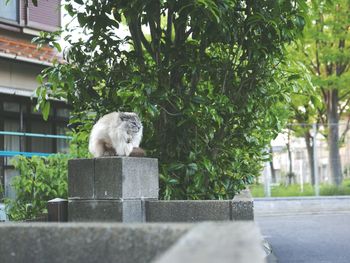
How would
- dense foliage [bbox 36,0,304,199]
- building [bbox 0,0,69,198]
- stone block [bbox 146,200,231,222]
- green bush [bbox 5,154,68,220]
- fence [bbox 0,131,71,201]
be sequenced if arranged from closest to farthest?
stone block [bbox 146,200,231,222], dense foliage [bbox 36,0,304,199], green bush [bbox 5,154,68,220], fence [bbox 0,131,71,201], building [bbox 0,0,69,198]

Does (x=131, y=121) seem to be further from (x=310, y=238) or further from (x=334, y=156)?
(x=334, y=156)

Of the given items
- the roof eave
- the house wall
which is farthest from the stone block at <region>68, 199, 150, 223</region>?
the house wall

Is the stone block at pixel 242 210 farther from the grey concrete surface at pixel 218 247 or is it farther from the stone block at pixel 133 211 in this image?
the grey concrete surface at pixel 218 247

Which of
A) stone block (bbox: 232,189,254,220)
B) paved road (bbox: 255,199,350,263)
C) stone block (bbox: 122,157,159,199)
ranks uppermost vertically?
stone block (bbox: 122,157,159,199)

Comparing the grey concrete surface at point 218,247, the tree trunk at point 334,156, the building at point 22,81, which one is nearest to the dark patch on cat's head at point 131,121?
the grey concrete surface at point 218,247

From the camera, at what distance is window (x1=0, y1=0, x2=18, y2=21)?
13859 mm

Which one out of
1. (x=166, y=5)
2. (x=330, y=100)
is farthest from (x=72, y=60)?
(x=330, y=100)

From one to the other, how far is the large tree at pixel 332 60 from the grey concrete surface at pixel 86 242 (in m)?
17.2

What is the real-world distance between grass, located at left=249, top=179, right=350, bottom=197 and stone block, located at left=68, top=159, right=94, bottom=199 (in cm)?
1466

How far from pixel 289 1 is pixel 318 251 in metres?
4.38

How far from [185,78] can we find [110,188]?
2.00 metres

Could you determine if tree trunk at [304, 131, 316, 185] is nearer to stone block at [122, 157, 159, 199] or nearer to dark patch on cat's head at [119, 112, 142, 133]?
stone block at [122, 157, 159, 199]

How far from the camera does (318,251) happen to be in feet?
27.2

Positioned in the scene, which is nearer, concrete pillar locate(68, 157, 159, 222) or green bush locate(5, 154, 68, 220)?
concrete pillar locate(68, 157, 159, 222)
